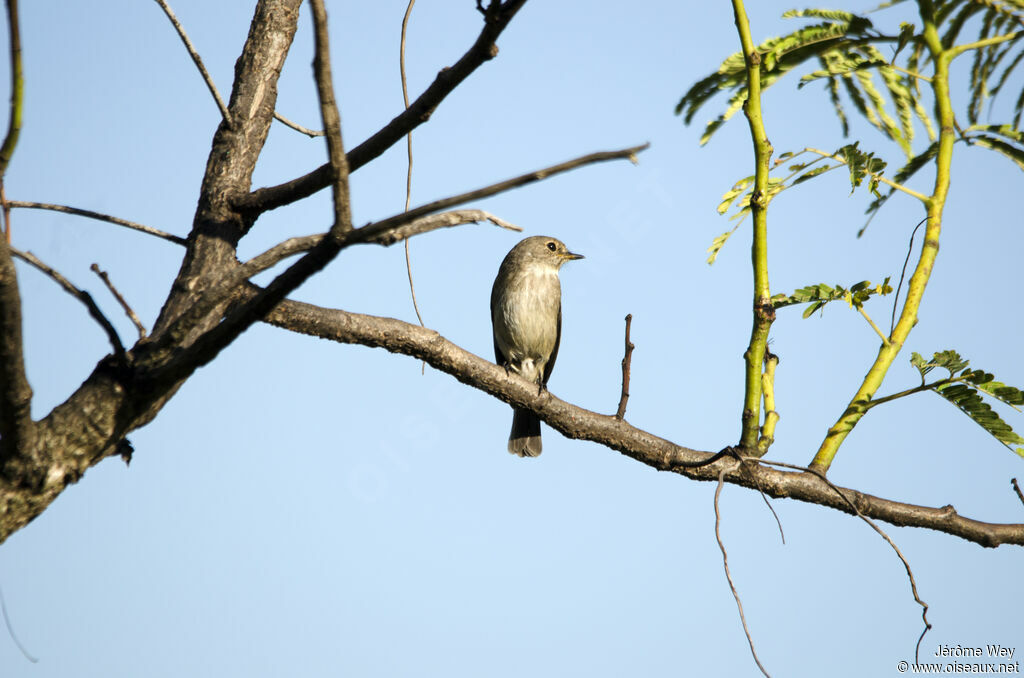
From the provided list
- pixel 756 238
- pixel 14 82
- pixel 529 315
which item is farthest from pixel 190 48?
pixel 529 315

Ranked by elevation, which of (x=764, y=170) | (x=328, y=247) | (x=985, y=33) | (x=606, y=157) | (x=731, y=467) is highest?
(x=985, y=33)

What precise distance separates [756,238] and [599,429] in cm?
103

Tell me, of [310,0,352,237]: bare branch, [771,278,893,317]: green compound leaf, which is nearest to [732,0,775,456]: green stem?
[771,278,893,317]: green compound leaf

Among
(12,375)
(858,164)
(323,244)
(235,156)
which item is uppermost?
(858,164)

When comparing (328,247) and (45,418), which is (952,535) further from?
(45,418)

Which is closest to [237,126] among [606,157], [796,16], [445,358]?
[445,358]

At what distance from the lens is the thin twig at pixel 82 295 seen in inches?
79.6

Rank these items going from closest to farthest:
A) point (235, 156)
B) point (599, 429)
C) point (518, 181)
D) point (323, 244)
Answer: point (518, 181) → point (323, 244) → point (235, 156) → point (599, 429)

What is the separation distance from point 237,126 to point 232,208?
379mm

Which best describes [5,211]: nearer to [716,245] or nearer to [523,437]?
[716,245]

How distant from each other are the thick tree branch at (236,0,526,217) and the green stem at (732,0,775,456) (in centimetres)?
125

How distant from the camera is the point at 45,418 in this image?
2.16 m

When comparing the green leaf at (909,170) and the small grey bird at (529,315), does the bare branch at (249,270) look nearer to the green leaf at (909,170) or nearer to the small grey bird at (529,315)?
the green leaf at (909,170)

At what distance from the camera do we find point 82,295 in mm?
2014
